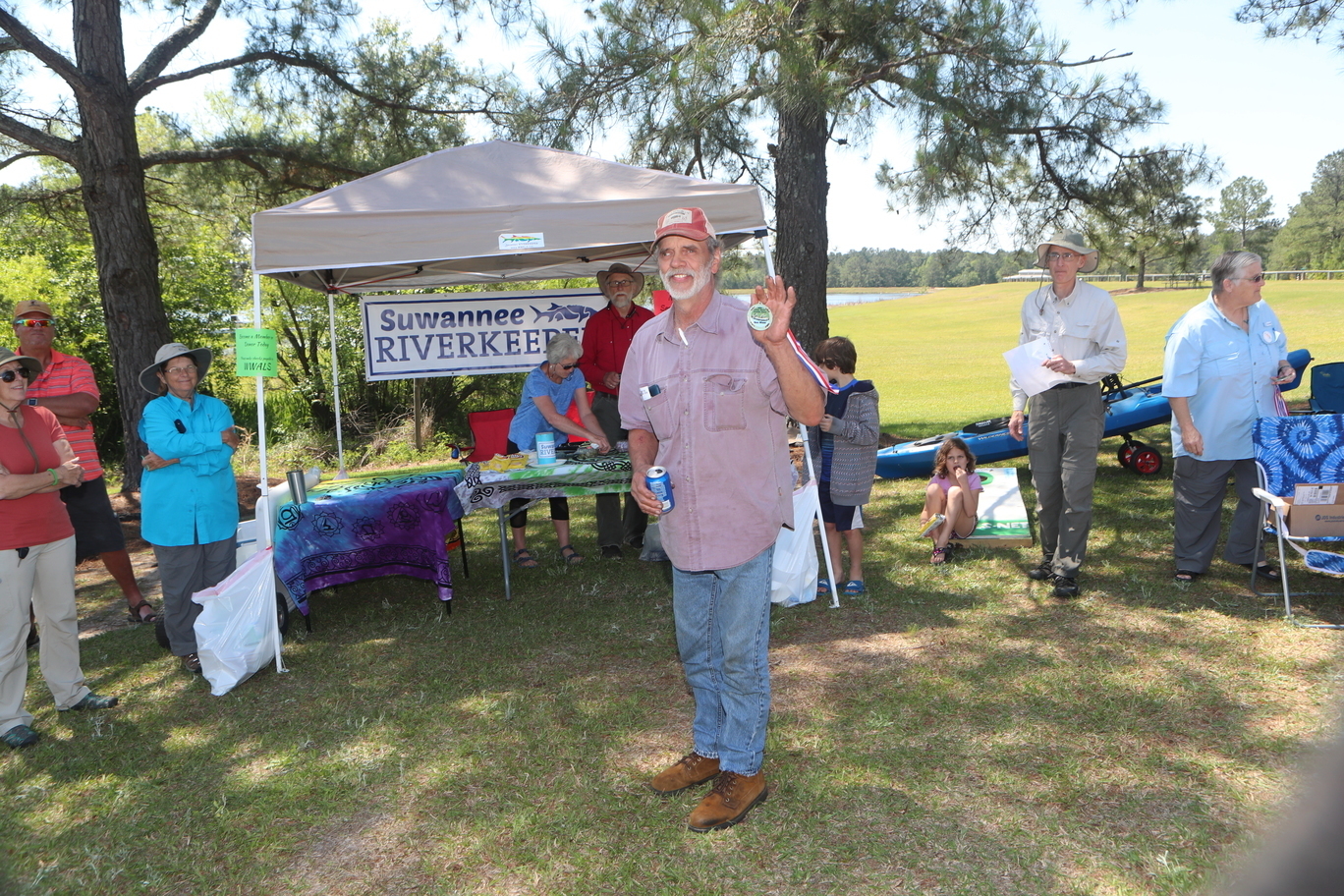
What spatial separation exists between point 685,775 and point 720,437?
1.29 meters

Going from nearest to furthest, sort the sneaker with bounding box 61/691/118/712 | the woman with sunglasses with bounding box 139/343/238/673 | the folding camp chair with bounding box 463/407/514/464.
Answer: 1. the sneaker with bounding box 61/691/118/712
2. the woman with sunglasses with bounding box 139/343/238/673
3. the folding camp chair with bounding box 463/407/514/464

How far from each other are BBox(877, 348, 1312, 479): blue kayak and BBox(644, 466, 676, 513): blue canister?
223 inches

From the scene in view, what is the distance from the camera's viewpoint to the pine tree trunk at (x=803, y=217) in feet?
30.3

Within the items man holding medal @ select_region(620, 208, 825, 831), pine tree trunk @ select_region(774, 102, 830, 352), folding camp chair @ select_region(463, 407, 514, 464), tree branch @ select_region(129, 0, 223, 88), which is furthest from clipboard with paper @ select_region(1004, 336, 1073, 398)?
tree branch @ select_region(129, 0, 223, 88)

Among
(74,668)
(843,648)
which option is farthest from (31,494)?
(843,648)

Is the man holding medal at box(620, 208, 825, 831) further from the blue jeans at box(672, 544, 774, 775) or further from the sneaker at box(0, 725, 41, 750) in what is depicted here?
the sneaker at box(0, 725, 41, 750)

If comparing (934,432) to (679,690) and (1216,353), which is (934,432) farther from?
(679,690)

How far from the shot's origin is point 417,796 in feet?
11.2

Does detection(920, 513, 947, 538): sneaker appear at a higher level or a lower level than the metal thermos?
lower

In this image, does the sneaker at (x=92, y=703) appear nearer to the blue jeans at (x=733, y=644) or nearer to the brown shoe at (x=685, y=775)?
the brown shoe at (x=685, y=775)

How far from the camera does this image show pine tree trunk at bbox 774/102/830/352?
925 cm

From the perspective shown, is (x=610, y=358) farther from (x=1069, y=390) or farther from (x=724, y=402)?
(x=724, y=402)

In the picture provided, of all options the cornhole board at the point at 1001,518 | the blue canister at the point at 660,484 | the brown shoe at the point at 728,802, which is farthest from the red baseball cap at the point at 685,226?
the cornhole board at the point at 1001,518

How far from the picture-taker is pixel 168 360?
4555 mm
